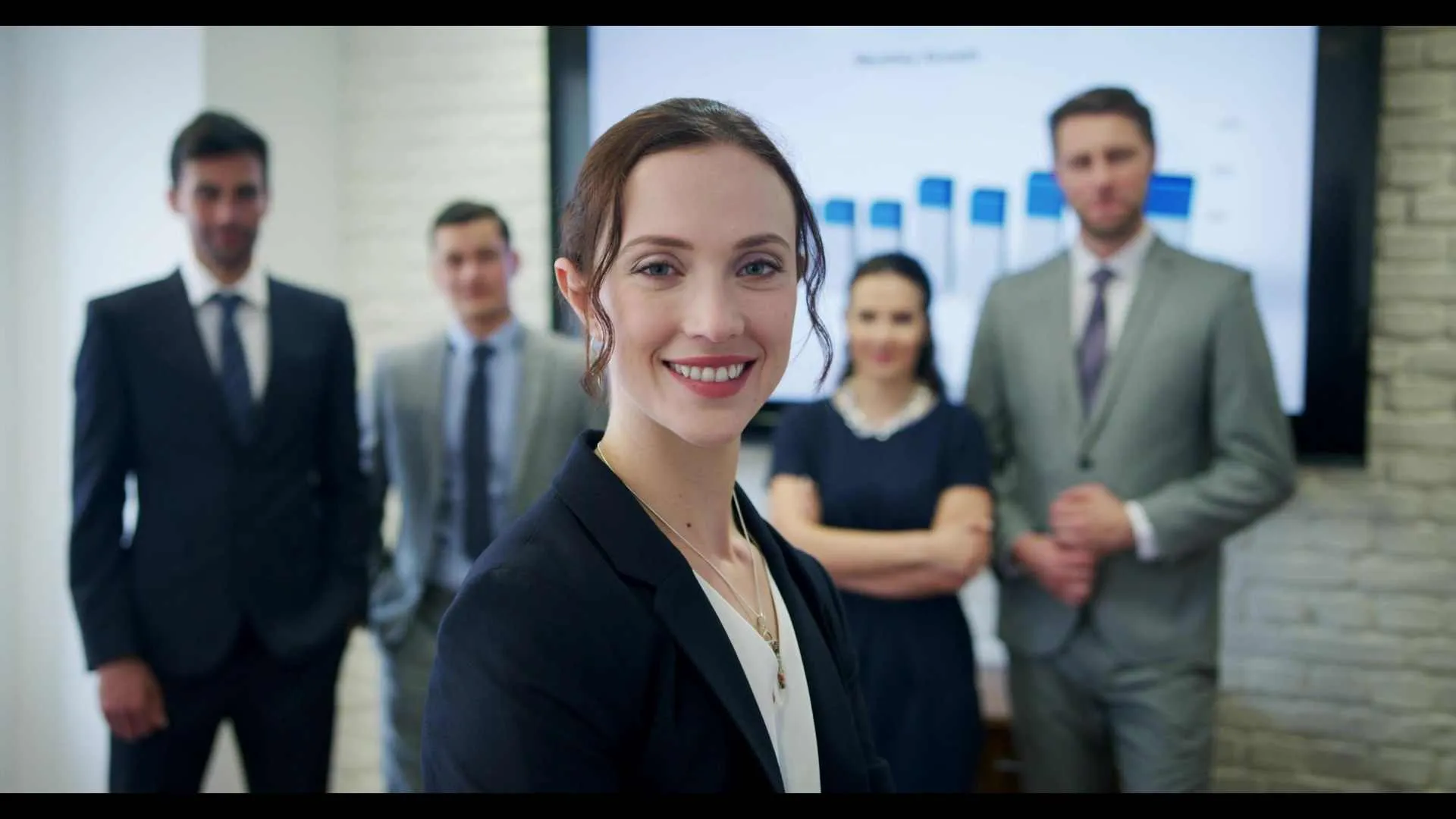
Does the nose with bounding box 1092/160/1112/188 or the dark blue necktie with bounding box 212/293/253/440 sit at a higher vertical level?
the nose with bounding box 1092/160/1112/188

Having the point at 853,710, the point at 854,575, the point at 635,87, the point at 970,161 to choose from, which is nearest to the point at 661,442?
the point at 853,710

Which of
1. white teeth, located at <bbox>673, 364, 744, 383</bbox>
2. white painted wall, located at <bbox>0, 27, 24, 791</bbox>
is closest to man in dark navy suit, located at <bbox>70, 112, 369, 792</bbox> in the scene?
white painted wall, located at <bbox>0, 27, 24, 791</bbox>

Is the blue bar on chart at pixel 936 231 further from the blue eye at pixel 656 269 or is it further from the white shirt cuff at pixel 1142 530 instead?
the blue eye at pixel 656 269

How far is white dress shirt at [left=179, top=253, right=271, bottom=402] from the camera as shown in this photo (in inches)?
94.8

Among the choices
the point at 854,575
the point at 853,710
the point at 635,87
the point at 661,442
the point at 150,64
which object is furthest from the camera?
the point at 635,87

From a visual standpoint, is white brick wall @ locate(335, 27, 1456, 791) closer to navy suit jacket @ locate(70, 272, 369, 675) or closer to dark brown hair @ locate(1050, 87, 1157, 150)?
dark brown hair @ locate(1050, 87, 1157, 150)

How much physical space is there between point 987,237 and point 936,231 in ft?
0.48

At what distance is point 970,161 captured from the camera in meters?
3.24

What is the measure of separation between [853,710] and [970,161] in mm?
2307

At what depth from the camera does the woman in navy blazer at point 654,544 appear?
900 mm

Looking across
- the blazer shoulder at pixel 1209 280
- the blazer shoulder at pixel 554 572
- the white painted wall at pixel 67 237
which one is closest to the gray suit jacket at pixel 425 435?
the white painted wall at pixel 67 237

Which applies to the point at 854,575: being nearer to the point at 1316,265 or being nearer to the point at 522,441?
the point at 522,441

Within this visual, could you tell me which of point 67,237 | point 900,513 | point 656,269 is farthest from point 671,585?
point 67,237

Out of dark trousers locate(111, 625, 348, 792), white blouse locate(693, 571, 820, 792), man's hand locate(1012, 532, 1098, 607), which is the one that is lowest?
dark trousers locate(111, 625, 348, 792)
